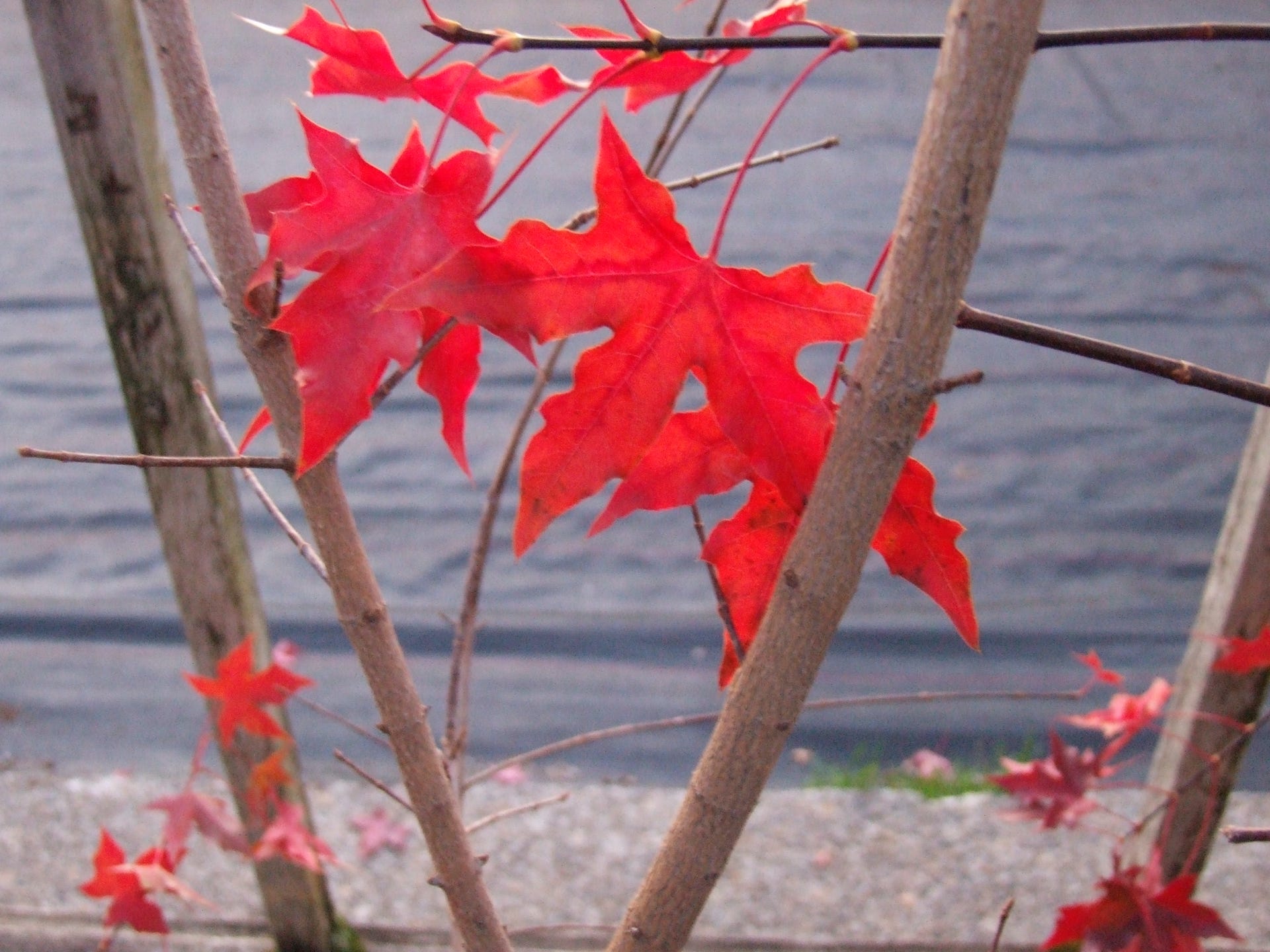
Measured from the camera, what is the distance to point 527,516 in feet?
1.27

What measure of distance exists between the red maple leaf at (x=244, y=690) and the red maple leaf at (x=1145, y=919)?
0.81m

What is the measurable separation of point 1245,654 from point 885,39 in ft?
3.21

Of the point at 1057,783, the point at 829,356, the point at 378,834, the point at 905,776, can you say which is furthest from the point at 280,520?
the point at 829,356

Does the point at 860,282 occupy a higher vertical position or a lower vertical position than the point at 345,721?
higher

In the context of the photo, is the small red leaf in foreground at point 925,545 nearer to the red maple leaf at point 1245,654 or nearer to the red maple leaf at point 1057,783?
the red maple leaf at point 1245,654

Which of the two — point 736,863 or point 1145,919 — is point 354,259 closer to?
point 1145,919

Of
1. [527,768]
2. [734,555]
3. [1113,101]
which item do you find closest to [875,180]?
[1113,101]

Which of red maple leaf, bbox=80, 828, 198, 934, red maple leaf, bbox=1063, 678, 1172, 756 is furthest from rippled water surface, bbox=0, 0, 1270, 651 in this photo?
red maple leaf, bbox=80, 828, 198, 934

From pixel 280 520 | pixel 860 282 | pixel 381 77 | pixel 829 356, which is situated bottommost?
pixel 280 520

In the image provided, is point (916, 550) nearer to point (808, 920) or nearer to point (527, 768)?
point (808, 920)

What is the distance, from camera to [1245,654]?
3.60ft

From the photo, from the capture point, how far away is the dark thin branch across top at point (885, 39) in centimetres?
35

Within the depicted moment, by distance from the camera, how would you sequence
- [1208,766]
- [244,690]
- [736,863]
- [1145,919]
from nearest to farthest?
[1145,919] → [244,690] → [1208,766] → [736,863]

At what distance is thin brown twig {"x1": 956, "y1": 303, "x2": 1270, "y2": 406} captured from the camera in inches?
14.6
